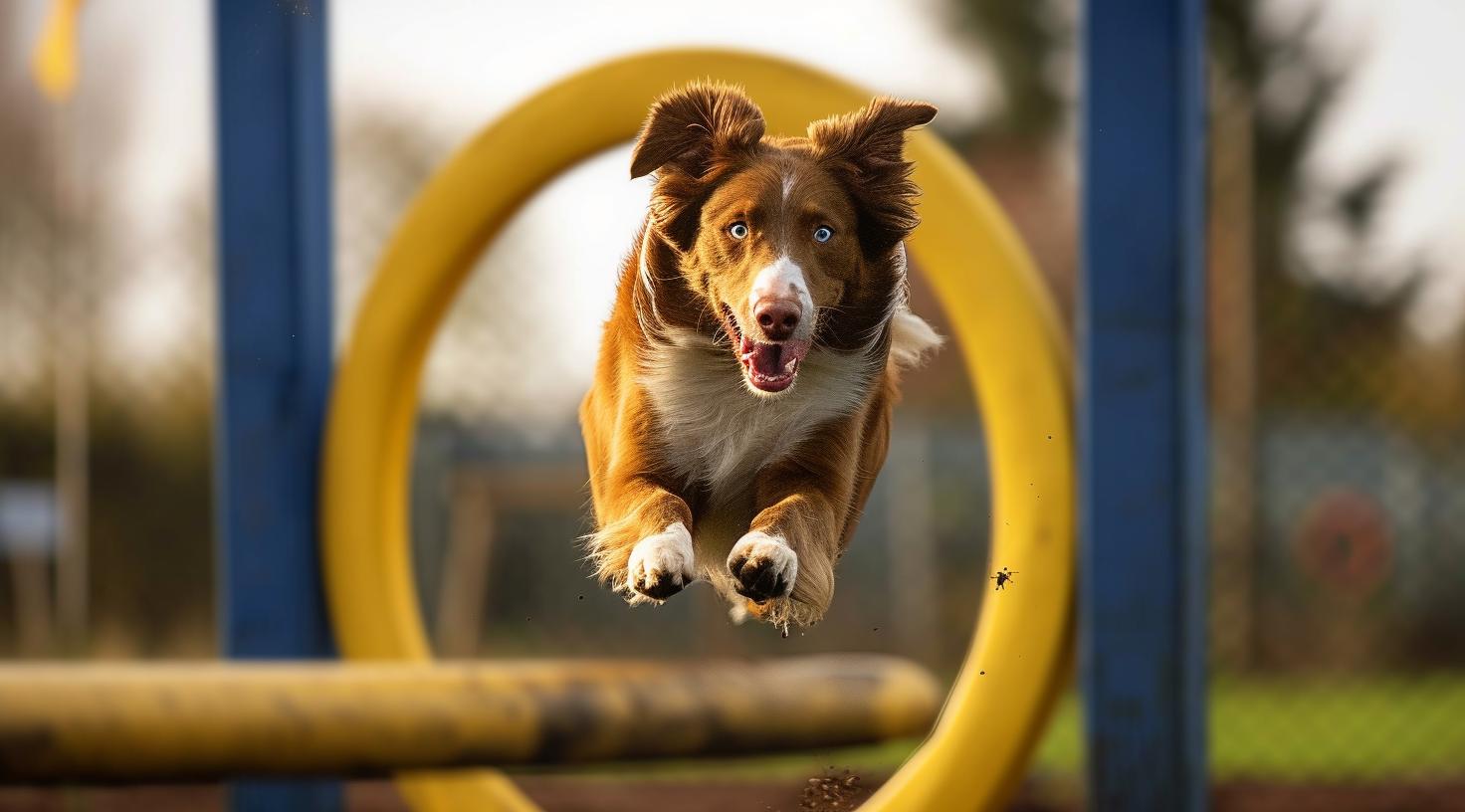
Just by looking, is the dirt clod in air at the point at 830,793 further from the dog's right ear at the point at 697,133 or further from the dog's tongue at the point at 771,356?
the dog's right ear at the point at 697,133

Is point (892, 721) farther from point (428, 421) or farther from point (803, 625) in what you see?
point (428, 421)

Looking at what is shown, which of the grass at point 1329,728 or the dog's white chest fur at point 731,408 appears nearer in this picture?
the dog's white chest fur at point 731,408

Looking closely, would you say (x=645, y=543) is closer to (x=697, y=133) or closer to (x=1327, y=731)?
(x=697, y=133)

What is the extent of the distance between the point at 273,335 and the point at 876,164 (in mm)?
3123

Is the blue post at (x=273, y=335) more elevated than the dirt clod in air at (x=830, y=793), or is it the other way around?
the blue post at (x=273, y=335)

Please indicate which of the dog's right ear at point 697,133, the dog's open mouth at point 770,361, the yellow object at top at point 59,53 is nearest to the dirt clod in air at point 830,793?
the dog's open mouth at point 770,361

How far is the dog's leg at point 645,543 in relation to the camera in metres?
0.56

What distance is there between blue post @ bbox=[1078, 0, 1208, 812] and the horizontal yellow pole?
2.00 m

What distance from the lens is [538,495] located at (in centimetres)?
191

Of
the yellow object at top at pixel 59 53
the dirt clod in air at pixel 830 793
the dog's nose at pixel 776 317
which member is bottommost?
the dirt clod in air at pixel 830 793

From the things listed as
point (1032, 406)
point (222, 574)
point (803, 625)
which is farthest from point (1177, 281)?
point (222, 574)

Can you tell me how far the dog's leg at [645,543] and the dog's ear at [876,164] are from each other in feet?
0.55

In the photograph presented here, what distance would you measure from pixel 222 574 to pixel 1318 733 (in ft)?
19.6

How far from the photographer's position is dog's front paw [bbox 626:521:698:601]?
0.55 m
